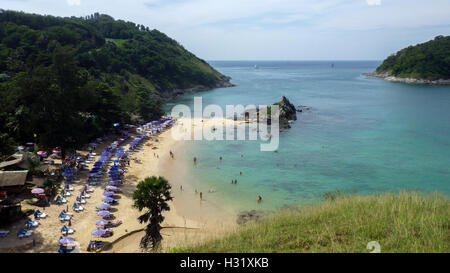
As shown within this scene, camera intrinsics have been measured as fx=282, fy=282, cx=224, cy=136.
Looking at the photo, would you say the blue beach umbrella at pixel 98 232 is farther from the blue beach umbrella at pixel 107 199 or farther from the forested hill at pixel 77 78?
the forested hill at pixel 77 78

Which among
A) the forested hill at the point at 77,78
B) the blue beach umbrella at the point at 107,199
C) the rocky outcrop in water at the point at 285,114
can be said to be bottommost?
the blue beach umbrella at the point at 107,199

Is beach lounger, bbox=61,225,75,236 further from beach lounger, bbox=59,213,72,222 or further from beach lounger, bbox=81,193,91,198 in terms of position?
beach lounger, bbox=81,193,91,198

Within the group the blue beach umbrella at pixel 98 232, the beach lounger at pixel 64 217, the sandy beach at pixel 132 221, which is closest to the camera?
the sandy beach at pixel 132 221

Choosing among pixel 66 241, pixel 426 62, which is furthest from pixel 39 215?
pixel 426 62

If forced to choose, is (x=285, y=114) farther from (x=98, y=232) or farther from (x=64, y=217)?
(x=64, y=217)

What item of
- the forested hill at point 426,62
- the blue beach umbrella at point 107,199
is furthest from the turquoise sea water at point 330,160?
the forested hill at point 426,62
